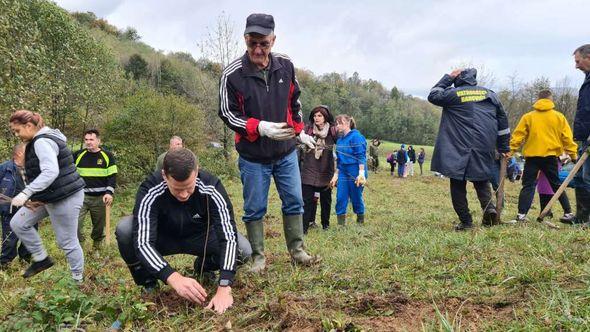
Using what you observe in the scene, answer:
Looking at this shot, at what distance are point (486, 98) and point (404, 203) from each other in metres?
7.74

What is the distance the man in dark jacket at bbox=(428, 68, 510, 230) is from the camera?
18.1ft

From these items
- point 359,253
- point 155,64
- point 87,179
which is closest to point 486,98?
point 359,253

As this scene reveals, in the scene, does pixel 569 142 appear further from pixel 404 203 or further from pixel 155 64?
pixel 155 64

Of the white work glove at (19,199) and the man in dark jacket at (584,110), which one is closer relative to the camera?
the white work glove at (19,199)

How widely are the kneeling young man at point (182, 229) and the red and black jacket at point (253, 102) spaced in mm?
606

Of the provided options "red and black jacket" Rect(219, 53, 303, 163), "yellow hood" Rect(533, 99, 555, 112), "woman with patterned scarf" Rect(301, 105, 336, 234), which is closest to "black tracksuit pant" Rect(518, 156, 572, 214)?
"yellow hood" Rect(533, 99, 555, 112)

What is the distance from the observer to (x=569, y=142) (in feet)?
20.3

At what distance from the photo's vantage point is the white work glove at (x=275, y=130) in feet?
11.4

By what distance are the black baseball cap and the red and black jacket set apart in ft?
0.96

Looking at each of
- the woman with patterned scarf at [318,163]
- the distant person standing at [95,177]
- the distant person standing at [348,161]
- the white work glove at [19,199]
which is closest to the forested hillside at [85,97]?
the distant person standing at [95,177]

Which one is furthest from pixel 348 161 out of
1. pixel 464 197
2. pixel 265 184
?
pixel 265 184

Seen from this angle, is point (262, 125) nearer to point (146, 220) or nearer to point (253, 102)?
point (253, 102)

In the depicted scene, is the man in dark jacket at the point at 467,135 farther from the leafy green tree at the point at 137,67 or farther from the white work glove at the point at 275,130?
the leafy green tree at the point at 137,67

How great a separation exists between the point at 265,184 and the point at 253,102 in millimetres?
731
